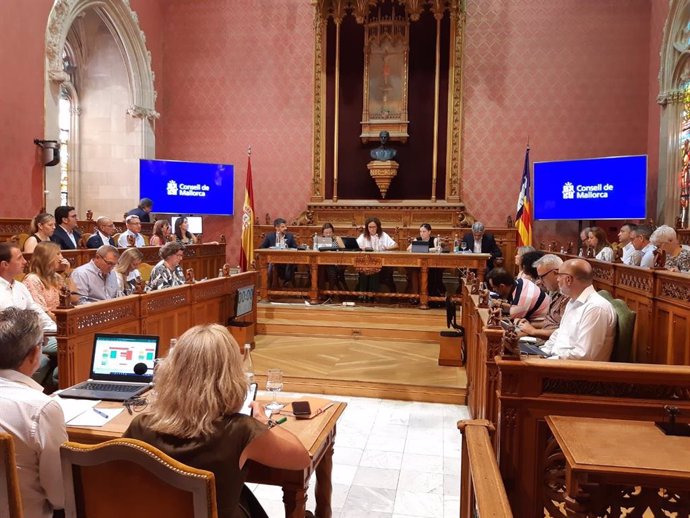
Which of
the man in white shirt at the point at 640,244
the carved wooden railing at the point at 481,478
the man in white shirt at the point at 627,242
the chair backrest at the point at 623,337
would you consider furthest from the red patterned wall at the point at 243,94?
the carved wooden railing at the point at 481,478

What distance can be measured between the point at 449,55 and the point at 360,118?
6.61 ft

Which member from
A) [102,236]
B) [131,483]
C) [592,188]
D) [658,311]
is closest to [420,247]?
[592,188]

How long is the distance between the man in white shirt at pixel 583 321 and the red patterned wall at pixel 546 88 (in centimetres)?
707

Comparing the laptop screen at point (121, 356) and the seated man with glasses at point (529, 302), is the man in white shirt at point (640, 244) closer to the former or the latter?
the seated man with glasses at point (529, 302)

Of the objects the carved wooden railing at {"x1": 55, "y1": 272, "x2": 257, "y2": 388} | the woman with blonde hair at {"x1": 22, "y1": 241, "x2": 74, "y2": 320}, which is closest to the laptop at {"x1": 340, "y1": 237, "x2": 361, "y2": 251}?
the carved wooden railing at {"x1": 55, "y1": 272, "x2": 257, "y2": 388}

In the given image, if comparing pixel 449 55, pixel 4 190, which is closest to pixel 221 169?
pixel 4 190

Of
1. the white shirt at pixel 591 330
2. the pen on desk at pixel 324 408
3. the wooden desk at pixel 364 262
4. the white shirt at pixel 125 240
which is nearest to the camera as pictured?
the pen on desk at pixel 324 408

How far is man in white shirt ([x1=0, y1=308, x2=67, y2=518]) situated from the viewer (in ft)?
5.76

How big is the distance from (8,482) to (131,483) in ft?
1.21

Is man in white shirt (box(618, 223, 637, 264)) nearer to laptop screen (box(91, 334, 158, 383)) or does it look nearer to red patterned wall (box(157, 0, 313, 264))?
laptop screen (box(91, 334, 158, 383))

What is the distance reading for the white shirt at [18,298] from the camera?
380cm

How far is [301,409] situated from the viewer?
2.43m

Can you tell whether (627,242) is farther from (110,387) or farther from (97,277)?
(110,387)

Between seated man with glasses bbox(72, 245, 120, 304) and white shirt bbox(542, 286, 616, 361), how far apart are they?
11.9 ft
